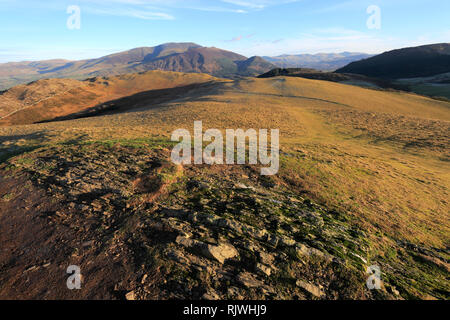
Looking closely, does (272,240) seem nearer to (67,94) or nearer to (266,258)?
(266,258)

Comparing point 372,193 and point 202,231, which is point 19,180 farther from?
point 372,193

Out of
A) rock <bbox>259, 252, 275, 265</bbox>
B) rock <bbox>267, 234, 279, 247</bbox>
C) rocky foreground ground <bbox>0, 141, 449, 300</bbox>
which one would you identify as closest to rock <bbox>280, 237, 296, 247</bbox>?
rocky foreground ground <bbox>0, 141, 449, 300</bbox>

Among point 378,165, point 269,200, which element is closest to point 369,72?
point 378,165

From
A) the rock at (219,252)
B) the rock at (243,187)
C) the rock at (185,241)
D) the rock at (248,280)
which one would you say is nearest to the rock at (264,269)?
the rock at (248,280)

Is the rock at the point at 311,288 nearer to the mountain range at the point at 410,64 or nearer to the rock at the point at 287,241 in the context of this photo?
the rock at the point at 287,241

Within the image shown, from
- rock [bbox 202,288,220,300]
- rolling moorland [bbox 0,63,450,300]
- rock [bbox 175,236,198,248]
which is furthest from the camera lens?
rock [bbox 175,236,198,248]

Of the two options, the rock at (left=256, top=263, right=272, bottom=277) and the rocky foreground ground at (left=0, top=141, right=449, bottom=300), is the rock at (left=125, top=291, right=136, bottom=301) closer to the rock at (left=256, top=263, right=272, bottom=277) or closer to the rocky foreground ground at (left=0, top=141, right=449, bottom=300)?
the rocky foreground ground at (left=0, top=141, right=449, bottom=300)

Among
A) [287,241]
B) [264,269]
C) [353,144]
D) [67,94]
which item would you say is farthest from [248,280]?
[67,94]
